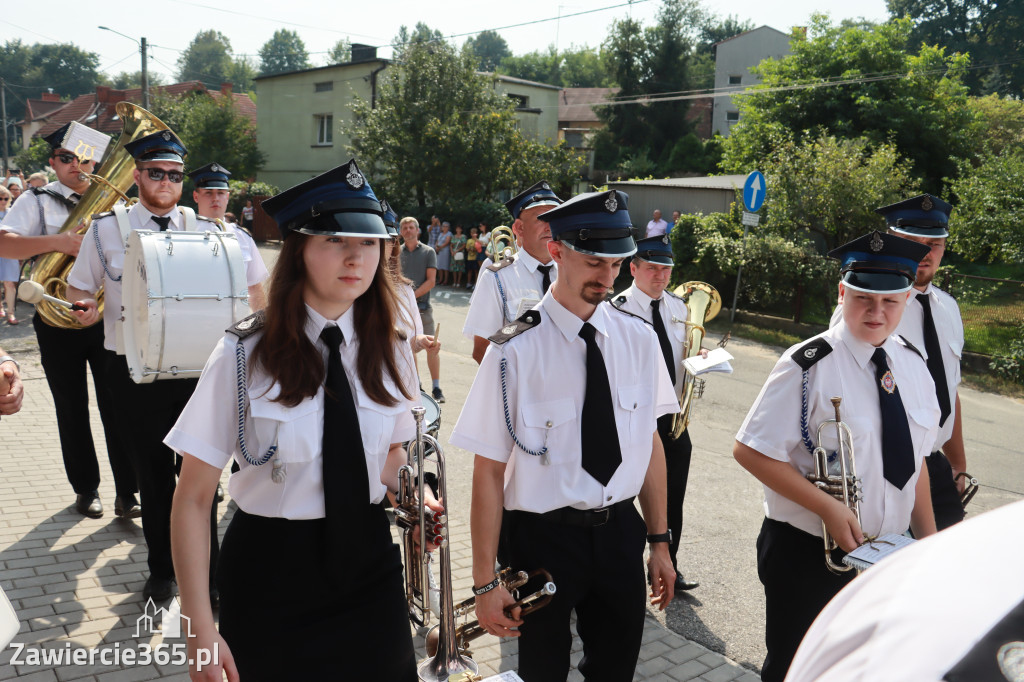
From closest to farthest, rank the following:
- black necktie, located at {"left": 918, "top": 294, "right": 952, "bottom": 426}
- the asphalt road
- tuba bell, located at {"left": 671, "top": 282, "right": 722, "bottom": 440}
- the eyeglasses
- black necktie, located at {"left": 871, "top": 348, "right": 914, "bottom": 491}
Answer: black necktie, located at {"left": 871, "top": 348, "right": 914, "bottom": 491}, black necktie, located at {"left": 918, "top": 294, "right": 952, "bottom": 426}, the asphalt road, the eyeglasses, tuba bell, located at {"left": 671, "top": 282, "right": 722, "bottom": 440}

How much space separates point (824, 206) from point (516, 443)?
52.6 ft

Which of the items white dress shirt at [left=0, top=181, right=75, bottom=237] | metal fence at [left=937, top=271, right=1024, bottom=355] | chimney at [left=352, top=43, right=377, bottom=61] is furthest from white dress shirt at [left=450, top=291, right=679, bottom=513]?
chimney at [left=352, top=43, right=377, bottom=61]

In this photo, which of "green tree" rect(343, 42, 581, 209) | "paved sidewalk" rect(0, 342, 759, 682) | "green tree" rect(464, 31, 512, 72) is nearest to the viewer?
"paved sidewalk" rect(0, 342, 759, 682)

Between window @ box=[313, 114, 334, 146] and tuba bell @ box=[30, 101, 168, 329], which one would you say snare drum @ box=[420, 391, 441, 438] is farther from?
window @ box=[313, 114, 334, 146]

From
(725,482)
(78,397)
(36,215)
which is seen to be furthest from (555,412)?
(36,215)

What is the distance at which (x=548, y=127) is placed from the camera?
40594 millimetres

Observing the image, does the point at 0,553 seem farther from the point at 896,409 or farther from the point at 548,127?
the point at 548,127

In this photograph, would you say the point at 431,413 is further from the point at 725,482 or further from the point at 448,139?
the point at 448,139

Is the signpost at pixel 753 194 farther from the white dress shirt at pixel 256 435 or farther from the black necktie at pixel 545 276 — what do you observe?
the white dress shirt at pixel 256 435

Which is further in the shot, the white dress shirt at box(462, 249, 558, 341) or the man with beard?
the white dress shirt at box(462, 249, 558, 341)

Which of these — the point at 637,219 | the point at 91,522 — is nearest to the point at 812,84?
the point at 637,219

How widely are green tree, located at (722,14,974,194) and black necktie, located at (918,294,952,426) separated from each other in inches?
879

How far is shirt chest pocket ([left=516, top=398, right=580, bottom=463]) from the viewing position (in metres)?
3.03

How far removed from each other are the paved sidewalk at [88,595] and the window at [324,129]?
34125 millimetres
